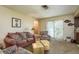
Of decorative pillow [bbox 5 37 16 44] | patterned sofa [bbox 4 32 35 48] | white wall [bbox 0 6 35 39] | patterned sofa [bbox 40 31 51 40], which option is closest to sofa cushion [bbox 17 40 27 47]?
patterned sofa [bbox 4 32 35 48]

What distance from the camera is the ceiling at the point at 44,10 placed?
6.62 feet

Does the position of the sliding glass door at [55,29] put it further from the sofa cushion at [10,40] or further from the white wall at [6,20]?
the sofa cushion at [10,40]

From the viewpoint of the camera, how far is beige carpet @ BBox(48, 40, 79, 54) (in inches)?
79.1

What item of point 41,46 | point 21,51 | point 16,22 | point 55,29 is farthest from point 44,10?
point 21,51

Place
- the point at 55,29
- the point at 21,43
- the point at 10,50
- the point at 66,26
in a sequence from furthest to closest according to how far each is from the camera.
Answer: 1. the point at 55,29
2. the point at 66,26
3. the point at 21,43
4. the point at 10,50

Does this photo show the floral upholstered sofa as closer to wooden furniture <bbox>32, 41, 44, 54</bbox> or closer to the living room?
the living room

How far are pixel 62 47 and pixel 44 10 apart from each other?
2.91 ft

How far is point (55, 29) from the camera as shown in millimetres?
2279

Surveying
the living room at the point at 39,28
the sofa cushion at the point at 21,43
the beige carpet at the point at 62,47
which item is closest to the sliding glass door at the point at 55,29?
the living room at the point at 39,28

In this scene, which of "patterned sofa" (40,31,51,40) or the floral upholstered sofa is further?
"patterned sofa" (40,31,51,40)

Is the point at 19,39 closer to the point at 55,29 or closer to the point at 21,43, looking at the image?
the point at 21,43

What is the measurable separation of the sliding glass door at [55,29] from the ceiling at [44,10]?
0.19 metres

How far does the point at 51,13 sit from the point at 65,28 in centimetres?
47
